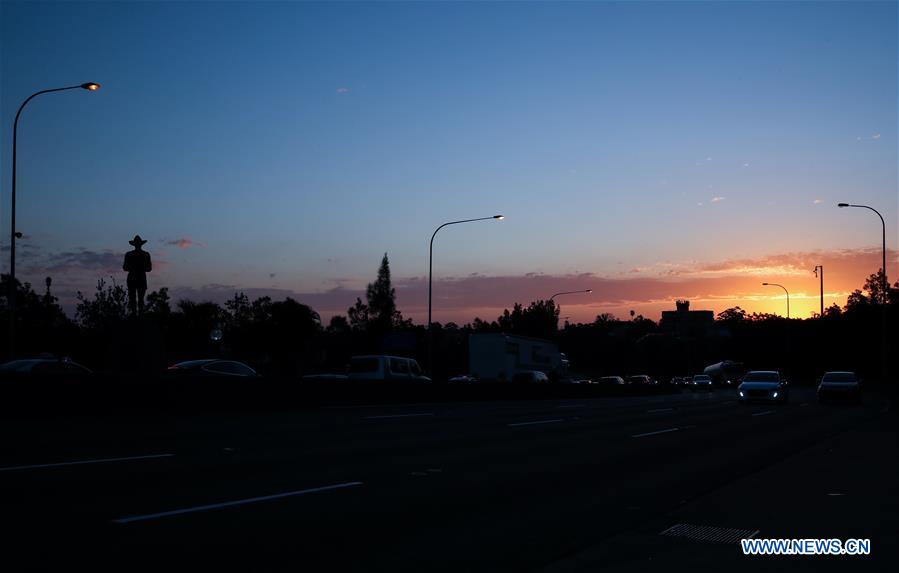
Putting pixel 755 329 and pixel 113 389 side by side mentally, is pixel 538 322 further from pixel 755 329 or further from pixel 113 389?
pixel 113 389

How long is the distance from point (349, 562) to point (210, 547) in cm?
123

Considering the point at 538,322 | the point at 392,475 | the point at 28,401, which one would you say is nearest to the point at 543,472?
the point at 392,475

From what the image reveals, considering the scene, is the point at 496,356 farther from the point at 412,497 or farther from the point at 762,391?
the point at 412,497

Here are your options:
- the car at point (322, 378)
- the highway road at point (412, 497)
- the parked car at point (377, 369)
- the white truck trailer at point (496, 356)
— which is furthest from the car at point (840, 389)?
the highway road at point (412, 497)

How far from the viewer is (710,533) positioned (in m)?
8.48

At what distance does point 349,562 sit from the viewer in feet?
23.3

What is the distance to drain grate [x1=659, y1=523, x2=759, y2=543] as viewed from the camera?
8227 millimetres

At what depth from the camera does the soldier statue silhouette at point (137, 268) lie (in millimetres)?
29422

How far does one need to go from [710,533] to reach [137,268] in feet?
82.5

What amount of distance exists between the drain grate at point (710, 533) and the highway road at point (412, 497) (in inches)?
1.9

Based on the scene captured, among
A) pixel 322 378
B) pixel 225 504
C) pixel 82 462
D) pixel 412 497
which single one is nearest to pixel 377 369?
pixel 322 378

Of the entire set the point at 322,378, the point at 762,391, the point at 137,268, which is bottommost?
the point at 762,391

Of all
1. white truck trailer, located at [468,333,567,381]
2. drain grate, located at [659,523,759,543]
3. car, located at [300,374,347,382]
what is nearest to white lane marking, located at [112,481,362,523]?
drain grate, located at [659,523,759,543]

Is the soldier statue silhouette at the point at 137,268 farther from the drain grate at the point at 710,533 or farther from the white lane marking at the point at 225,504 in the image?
the drain grate at the point at 710,533
